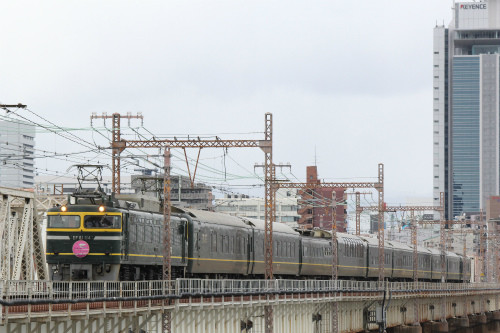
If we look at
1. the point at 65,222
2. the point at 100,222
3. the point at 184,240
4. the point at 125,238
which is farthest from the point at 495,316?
the point at 65,222

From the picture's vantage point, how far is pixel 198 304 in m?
52.2

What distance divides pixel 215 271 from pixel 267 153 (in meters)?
7.97

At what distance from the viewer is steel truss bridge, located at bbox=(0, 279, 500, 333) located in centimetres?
3812

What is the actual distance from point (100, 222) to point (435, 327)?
82.6 meters

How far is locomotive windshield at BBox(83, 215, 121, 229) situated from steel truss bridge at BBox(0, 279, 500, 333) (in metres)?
3.18

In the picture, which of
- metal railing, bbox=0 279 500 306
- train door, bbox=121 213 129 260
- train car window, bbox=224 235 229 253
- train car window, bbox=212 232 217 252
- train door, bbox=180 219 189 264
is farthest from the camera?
train car window, bbox=224 235 229 253

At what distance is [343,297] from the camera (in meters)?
80.9

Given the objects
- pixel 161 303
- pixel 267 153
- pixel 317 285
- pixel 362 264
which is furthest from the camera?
pixel 362 264

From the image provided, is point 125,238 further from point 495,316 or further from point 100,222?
point 495,316

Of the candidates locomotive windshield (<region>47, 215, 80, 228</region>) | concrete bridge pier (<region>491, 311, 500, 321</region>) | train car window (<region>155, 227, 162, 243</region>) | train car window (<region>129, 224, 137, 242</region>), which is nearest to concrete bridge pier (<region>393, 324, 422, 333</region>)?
train car window (<region>155, 227, 162, 243</region>)

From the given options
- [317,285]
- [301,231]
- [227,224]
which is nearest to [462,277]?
[301,231]

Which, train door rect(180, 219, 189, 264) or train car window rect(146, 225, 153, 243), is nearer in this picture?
train car window rect(146, 225, 153, 243)

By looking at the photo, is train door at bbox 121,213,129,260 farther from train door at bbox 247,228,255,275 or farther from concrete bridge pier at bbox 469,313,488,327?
concrete bridge pier at bbox 469,313,488,327

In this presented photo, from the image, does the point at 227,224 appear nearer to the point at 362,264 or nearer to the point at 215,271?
the point at 215,271
